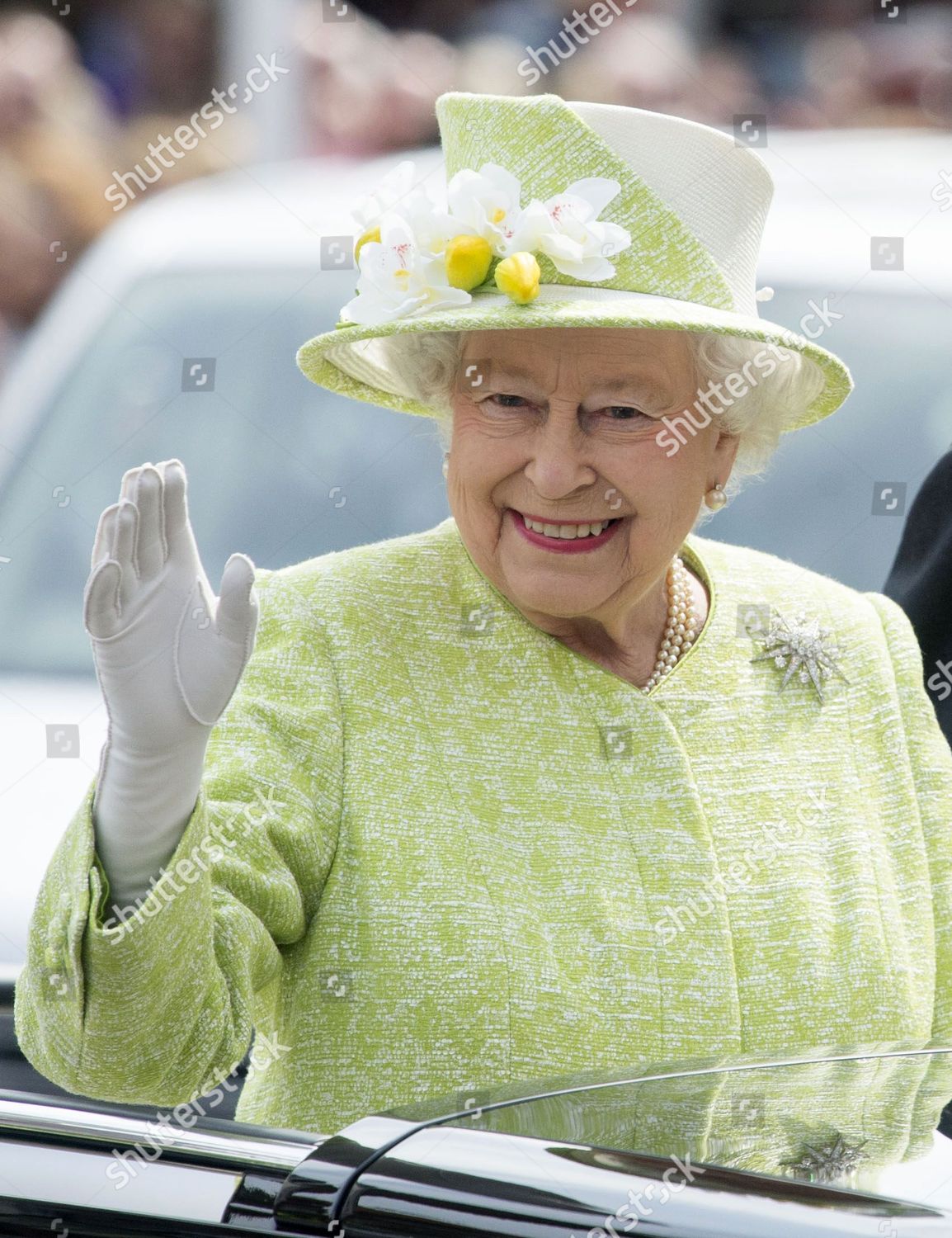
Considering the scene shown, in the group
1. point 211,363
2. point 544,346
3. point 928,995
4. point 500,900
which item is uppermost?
point 211,363

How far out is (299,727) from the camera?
2.06 metres

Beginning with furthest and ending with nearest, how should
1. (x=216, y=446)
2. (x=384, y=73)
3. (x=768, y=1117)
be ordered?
1. (x=384, y=73)
2. (x=216, y=446)
3. (x=768, y=1117)

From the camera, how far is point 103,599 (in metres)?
1.62

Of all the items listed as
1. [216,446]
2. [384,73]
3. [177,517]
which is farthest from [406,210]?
[384,73]

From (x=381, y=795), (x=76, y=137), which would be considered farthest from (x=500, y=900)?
(x=76, y=137)

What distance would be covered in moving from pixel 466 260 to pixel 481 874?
707 millimetres

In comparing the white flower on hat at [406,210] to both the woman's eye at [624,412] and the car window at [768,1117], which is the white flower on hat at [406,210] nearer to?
the woman's eye at [624,412]

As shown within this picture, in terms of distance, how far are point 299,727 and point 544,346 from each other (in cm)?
54

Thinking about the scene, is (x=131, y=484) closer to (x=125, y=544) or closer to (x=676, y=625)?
(x=125, y=544)

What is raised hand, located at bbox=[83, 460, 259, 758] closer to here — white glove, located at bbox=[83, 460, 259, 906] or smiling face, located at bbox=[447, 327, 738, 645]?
white glove, located at bbox=[83, 460, 259, 906]

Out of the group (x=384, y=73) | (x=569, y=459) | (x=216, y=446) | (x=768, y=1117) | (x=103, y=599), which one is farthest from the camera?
(x=384, y=73)

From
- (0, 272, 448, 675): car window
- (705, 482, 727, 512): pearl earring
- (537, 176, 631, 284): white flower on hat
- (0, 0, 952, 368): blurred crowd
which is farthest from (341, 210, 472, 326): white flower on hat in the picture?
(0, 0, 952, 368): blurred crowd

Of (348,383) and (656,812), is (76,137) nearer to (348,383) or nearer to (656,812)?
(348,383)

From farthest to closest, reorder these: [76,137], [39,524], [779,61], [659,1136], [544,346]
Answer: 1. [779,61]
2. [76,137]
3. [39,524]
4. [544,346]
5. [659,1136]
